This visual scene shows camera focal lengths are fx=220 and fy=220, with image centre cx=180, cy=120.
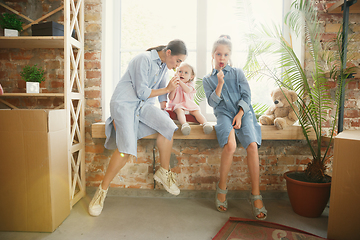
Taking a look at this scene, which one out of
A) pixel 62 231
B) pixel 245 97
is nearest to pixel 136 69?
pixel 245 97

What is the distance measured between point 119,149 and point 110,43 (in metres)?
1.18

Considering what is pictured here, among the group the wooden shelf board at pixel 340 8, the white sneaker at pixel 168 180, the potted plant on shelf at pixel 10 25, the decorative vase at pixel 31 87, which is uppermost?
the wooden shelf board at pixel 340 8

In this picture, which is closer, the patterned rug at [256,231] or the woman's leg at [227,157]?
the patterned rug at [256,231]

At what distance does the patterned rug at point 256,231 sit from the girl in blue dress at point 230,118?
0.10 metres

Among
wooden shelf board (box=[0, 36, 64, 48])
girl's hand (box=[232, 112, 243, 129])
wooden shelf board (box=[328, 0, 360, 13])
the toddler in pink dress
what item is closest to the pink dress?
the toddler in pink dress

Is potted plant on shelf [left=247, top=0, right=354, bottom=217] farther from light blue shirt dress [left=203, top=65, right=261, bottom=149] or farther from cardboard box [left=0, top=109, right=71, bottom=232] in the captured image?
cardboard box [left=0, top=109, right=71, bottom=232]

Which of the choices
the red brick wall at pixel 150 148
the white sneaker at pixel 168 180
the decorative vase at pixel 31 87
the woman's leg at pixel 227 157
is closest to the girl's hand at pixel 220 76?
the woman's leg at pixel 227 157

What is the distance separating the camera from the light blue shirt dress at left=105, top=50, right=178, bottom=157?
1.66 m

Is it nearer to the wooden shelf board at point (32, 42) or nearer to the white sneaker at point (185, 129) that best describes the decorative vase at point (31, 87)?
the wooden shelf board at point (32, 42)

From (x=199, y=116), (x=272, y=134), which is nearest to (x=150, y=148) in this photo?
(x=199, y=116)

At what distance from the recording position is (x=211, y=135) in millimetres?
1890

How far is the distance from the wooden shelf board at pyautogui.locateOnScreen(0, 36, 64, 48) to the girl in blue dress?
128 cm

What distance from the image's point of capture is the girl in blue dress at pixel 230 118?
1.73 metres

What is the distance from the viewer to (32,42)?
186cm
